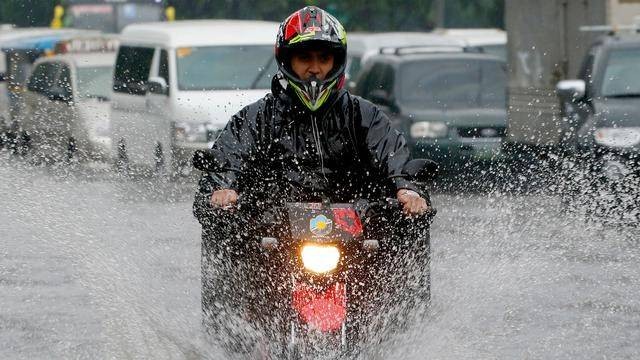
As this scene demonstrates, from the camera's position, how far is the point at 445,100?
18.7m

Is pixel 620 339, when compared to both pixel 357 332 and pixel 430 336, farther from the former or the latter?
pixel 357 332

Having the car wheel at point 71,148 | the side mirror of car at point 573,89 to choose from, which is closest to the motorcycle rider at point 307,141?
the side mirror of car at point 573,89

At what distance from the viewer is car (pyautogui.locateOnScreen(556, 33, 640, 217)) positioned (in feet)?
46.9

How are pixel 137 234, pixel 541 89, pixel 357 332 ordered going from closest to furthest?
pixel 357 332, pixel 137 234, pixel 541 89

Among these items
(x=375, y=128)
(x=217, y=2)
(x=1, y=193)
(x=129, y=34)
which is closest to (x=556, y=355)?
(x=375, y=128)

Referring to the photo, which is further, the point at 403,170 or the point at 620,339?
the point at 620,339

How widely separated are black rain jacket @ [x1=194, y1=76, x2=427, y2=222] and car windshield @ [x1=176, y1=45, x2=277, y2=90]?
456 inches

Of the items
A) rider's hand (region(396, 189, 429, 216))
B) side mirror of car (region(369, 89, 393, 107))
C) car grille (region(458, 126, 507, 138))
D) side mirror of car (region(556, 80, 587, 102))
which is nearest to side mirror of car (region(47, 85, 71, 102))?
side mirror of car (region(369, 89, 393, 107))

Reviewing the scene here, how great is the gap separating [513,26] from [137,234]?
13.5 meters

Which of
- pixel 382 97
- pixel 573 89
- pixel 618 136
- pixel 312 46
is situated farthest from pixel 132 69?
pixel 312 46

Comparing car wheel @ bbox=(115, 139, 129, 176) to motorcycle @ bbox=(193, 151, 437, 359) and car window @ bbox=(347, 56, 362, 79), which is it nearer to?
car window @ bbox=(347, 56, 362, 79)

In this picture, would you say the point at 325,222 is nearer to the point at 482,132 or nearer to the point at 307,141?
the point at 307,141

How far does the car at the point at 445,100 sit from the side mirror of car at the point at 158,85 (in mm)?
2582

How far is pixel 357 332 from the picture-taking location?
222 inches
